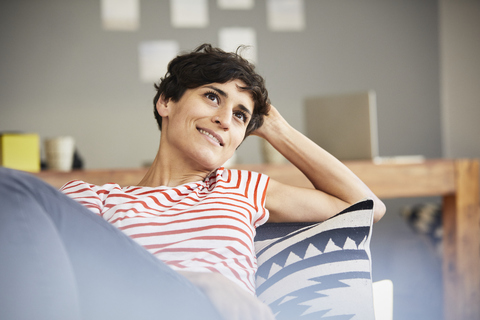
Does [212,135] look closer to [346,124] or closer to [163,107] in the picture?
[163,107]

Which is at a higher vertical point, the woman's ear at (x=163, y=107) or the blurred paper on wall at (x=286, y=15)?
the blurred paper on wall at (x=286, y=15)

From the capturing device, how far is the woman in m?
0.92

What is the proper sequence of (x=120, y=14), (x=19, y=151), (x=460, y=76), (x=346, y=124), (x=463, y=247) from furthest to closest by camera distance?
1. (x=460, y=76)
2. (x=120, y=14)
3. (x=346, y=124)
4. (x=463, y=247)
5. (x=19, y=151)

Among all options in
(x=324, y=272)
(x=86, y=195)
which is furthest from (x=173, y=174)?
(x=324, y=272)

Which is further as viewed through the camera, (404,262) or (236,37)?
(236,37)

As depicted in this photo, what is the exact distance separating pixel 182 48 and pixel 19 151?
1933 millimetres

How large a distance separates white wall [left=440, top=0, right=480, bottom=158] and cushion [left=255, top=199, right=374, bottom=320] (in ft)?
11.1

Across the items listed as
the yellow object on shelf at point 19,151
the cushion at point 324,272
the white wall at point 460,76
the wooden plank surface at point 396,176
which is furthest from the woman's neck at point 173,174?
the white wall at point 460,76

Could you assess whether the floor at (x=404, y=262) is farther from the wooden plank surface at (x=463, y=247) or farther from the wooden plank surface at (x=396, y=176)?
the wooden plank surface at (x=396, y=176)

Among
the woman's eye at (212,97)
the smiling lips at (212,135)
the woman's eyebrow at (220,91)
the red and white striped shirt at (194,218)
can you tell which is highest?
the woman's eyebrow at (220,91)

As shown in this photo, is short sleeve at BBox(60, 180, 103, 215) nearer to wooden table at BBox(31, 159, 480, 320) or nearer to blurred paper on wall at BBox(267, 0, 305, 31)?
wooden table at BBox(31, 159, 480, 320)

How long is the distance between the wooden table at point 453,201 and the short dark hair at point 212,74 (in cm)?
91

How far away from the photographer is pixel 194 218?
3.09 feet

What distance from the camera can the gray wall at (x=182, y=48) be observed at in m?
3.61
